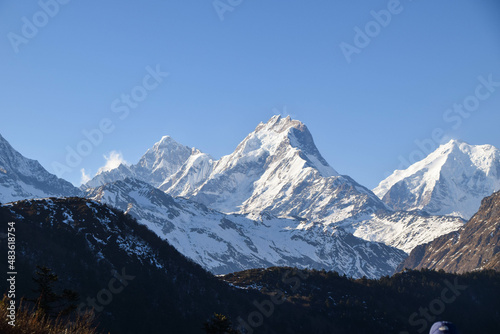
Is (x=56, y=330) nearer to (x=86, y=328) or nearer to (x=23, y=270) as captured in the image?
(x=86, y=328)

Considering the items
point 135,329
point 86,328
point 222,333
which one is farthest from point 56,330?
point 135,329

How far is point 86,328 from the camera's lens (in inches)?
905

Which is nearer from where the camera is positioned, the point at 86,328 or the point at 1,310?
the point at 1,310

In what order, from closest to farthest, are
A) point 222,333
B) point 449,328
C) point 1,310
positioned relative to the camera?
point 1,310, point 449,328, point 222,333

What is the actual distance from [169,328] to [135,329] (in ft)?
50.8

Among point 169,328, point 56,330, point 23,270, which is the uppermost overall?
point 56,330

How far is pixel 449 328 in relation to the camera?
95.9 feet

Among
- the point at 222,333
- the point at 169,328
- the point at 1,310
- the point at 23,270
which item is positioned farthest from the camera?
the point at 169,328

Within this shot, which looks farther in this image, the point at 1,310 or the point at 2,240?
the point at 2,240

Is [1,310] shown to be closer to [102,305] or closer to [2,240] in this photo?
[102,305]

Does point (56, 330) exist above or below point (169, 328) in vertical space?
above

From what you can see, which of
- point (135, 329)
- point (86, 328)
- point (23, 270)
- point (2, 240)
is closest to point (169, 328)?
point (135, 329)

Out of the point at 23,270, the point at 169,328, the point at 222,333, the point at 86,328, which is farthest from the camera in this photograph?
the point at 169,328

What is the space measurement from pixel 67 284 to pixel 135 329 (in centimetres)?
2968
